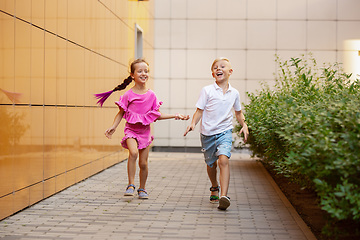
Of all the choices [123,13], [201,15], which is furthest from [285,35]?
[123,13]

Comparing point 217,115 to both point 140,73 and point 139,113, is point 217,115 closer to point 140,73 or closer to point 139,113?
point 139,113

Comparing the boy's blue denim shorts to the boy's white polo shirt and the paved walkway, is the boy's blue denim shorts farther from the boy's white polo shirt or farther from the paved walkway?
the paved walkway

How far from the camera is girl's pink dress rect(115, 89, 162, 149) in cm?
792

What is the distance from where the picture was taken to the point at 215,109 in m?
7.52

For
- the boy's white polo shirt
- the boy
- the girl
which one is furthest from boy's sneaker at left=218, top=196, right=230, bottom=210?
the girl

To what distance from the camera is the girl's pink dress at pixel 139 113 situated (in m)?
7.92

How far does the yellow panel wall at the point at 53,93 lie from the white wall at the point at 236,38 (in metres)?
5.10

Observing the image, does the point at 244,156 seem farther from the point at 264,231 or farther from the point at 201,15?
the point at 264,231

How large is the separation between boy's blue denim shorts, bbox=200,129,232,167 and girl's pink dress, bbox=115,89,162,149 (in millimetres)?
808

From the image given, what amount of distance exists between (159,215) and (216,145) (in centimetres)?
A: 124

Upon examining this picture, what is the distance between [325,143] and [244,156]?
11.7m

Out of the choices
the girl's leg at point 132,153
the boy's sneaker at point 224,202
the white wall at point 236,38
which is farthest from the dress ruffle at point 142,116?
the white wall at point 236,38

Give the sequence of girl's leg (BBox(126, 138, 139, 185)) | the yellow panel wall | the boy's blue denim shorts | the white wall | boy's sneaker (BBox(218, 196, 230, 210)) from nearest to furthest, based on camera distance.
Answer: the yellow panel wall, boy's sneaker (BBox(218, 196, 230, 210)), the boy's blue denim shorts, girl's leg (BBox(126, 138, 139, 185)), the white wall

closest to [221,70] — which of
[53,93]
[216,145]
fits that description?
[216,145]
